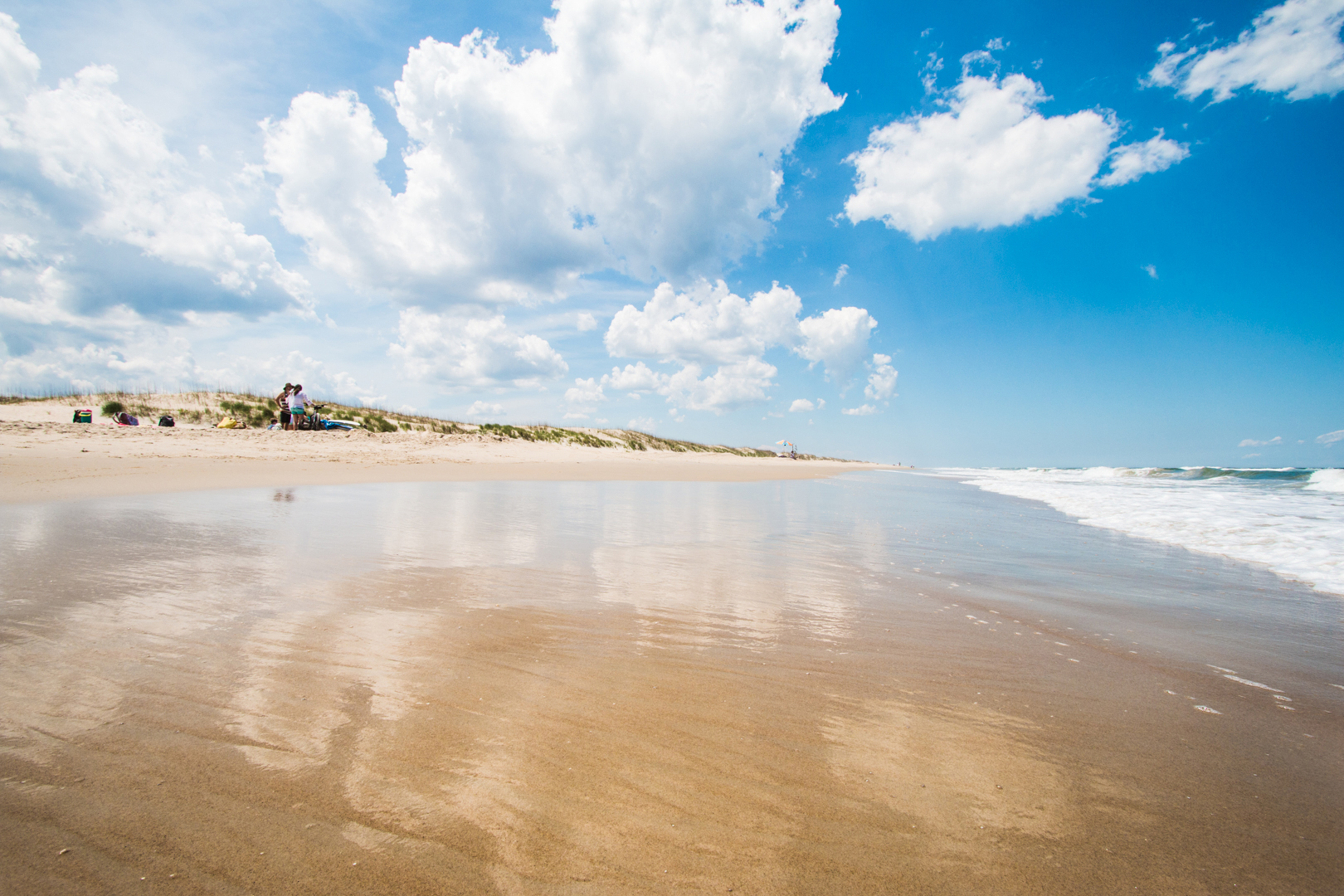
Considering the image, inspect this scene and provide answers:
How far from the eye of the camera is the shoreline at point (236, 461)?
10.4m

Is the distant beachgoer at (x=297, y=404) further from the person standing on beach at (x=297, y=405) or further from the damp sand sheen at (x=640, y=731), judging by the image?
the damp sand sheen at (x=640, y=731)

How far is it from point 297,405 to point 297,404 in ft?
0.17

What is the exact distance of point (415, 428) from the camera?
2770 cm

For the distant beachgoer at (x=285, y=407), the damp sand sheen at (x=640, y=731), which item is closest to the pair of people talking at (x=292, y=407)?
the distant beachgoer at (x=285, y=407)

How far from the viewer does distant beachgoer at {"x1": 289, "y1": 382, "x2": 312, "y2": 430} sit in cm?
2220

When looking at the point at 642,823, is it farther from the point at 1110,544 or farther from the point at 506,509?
the point at 1110,544

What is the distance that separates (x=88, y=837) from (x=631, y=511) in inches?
333

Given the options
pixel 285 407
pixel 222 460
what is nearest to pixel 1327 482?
pixel 222 460

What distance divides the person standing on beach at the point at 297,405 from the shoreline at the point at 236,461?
1796 mm

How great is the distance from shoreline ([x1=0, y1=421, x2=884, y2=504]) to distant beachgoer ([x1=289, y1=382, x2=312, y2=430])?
71.4 inches

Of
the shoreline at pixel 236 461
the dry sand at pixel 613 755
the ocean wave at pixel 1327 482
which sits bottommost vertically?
the dry sand at pixel 613 755

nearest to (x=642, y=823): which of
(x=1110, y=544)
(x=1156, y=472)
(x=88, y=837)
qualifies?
(x=88, y=837)

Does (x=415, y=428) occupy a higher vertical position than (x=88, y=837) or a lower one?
higher

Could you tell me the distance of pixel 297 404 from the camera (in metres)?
22.6
